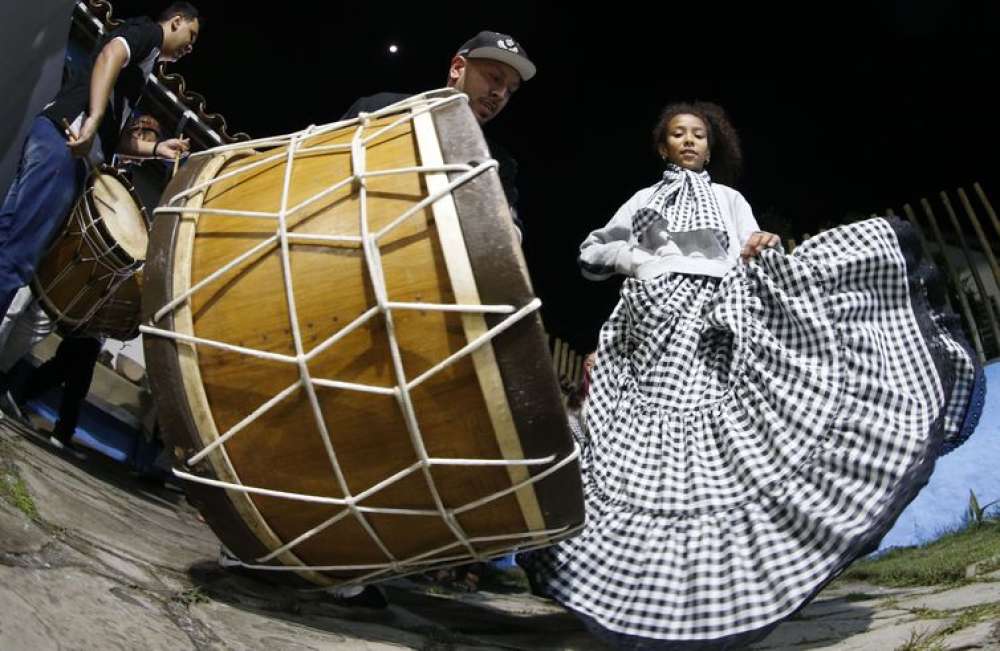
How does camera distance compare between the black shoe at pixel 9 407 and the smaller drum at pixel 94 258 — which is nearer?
the smaller drum at pixel 94 258

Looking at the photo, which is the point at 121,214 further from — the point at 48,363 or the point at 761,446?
the point at 761,446

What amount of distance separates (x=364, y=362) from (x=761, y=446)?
0.98m

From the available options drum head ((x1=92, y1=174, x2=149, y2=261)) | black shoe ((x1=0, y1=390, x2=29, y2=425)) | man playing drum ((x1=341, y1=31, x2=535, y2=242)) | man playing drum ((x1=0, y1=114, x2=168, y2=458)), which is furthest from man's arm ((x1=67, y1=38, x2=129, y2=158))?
black shoe ((x1=0, y1=390, x2=29, y2=425))

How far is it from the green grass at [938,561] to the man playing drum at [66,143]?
2876 millimetres

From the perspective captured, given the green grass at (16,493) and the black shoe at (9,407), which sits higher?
the green grass at (16,493)

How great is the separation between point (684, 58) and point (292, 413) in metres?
7.21

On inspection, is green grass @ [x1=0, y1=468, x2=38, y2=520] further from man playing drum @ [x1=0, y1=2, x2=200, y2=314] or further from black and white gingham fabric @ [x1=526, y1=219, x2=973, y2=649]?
black and white gingham fabric @ [x1=526, y1=219, x2=973, y2=649]

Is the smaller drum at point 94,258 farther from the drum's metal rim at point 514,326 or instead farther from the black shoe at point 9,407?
the drum's metal rim at point 514,326

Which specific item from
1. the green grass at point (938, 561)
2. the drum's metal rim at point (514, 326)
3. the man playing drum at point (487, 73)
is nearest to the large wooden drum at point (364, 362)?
the drum's metal rim at point (514, 326)

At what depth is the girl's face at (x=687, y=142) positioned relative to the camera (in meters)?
2.57

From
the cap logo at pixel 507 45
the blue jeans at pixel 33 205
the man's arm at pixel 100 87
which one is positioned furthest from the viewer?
the man's arm at pixel 100 87

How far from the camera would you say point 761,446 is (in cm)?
183

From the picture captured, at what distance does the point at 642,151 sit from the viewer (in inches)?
335

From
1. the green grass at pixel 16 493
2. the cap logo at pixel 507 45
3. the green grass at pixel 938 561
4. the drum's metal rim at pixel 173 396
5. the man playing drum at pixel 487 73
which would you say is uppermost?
the cap logo at pixel 507 45
